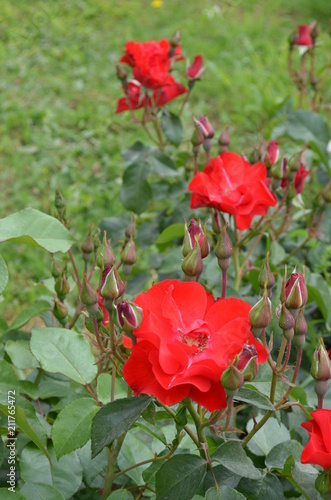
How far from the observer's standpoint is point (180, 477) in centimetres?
83

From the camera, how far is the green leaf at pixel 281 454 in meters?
0.91

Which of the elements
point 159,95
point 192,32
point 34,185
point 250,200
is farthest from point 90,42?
point 250,200

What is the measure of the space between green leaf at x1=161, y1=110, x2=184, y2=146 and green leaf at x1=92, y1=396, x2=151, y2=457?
98cm

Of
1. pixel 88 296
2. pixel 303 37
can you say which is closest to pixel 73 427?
pixel 88 296

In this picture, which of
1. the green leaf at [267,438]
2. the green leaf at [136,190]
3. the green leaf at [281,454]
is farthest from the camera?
the green leaf at [136,190]

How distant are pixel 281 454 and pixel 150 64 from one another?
3.11ft

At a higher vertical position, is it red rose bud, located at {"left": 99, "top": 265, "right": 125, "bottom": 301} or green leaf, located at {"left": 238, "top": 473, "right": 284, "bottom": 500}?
red rose bud, located at {"left": 99, "top": 265, "right": 125, "bottom": 301}

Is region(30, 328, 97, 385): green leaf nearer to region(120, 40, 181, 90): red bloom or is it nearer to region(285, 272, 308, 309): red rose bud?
region(285, 272, 308, 309): red rose bud

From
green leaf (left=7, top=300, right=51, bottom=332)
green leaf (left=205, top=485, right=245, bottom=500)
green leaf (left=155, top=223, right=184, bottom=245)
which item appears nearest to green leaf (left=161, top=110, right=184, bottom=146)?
green leaf (left=155, top=223, right=184, bottom=245)

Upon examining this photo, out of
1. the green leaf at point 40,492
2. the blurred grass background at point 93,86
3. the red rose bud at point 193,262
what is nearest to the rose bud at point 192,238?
the red rose bud at point 193,262

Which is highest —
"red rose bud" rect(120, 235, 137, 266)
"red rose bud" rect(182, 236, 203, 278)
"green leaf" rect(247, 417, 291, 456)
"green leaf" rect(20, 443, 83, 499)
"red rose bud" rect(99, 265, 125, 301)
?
"red rose bud" rect(99, 265, 125, 301)

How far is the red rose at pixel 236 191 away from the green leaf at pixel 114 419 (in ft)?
1.44

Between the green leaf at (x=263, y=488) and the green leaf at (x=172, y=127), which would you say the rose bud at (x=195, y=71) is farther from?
the green leaf at (x=263, y=488)

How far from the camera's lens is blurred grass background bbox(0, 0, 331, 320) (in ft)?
8.97
